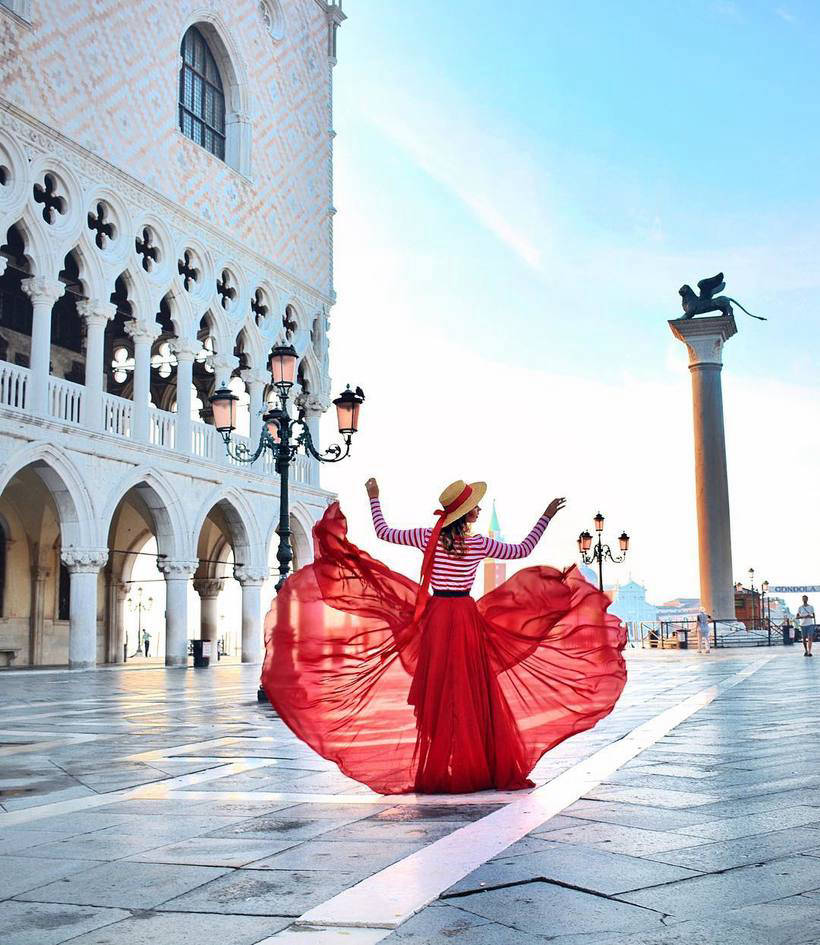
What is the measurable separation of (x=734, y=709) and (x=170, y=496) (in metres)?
14.8

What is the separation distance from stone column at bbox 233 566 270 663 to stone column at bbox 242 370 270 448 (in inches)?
117

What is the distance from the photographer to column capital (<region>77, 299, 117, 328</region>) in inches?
810

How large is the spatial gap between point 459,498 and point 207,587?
25.6m

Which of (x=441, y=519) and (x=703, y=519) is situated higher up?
(x=703, y=519)

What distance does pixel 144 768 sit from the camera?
6.34m

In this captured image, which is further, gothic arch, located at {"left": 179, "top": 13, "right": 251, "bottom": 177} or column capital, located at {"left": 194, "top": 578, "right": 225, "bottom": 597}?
column capital, located at {"left": 194, "top": 578, "right": 225, "bottom": 597}

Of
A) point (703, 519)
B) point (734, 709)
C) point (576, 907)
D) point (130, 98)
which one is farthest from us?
point (703, 519)

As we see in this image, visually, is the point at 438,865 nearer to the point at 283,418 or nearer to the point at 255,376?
the point at 283,418

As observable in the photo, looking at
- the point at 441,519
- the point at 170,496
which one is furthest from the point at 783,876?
the point at 170,496

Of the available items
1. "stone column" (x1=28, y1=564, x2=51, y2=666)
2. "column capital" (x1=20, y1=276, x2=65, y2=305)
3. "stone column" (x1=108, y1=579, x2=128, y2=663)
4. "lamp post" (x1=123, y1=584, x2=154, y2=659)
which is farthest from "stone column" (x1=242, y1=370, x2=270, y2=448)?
"lamp post" (x1=123, y1=584, x2=154, y2=659)

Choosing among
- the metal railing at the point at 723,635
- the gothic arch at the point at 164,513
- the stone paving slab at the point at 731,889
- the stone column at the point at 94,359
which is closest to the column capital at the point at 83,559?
the gothic arch at the point at 164,513

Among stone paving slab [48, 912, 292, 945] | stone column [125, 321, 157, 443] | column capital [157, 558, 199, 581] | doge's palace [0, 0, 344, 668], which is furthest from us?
column capital [157, 558, 199, 581]

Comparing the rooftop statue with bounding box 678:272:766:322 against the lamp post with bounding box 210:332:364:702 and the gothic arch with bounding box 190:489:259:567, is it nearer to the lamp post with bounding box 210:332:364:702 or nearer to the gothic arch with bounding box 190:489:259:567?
the gothic arch with bounding box 190:489:259:567

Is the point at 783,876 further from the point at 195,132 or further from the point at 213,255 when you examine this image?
the point at 195,132
